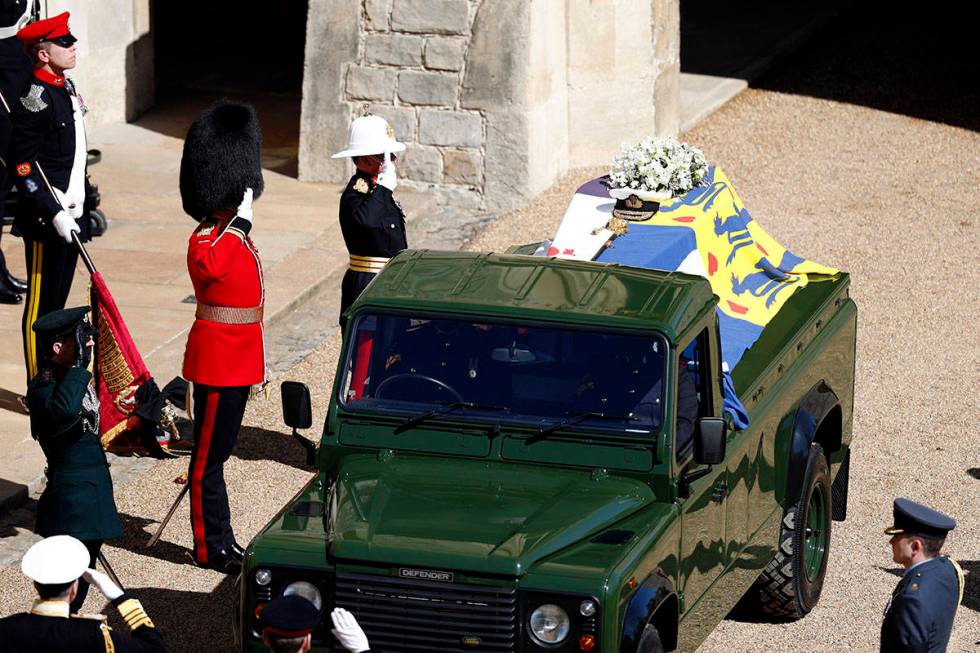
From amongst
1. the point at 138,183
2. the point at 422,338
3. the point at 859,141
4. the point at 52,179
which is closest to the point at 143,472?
the point at 52,179

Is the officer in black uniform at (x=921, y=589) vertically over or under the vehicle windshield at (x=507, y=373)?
under

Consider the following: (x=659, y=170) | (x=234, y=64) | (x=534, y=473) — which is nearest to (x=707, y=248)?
(x=659, y=170)

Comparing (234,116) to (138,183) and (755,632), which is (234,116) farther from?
(138,183)

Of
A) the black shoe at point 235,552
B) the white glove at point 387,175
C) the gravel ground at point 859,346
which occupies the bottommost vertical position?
the gravel ground at point 859,346

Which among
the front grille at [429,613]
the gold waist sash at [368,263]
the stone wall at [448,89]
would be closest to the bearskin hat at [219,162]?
the gold waist sash at [368,263]

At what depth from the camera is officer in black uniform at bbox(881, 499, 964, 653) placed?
5898 millimetres

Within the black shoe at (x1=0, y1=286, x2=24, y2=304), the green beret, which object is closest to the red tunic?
the green beret

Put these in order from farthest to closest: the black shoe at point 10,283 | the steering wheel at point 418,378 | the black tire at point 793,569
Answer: the black shoe at point 10,283
the black tire at point 793,569
the steering wheel at point 418,378

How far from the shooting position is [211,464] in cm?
820

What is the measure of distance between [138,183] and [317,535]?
9590 millimetres

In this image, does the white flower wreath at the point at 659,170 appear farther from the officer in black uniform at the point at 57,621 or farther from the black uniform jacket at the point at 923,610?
the officer in black uniform at the point at 57,621

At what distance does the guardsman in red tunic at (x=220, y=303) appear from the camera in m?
8.04

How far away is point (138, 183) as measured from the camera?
15.2 m

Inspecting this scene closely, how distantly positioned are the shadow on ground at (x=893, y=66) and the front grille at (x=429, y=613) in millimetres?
12915
